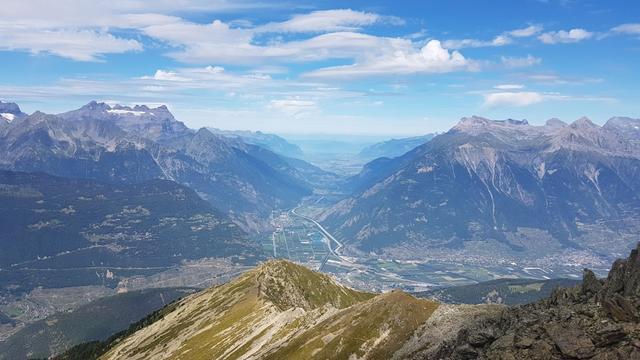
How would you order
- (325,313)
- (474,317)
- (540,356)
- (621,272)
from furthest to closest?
(325,313), (474,317), (621,272), (540,356)

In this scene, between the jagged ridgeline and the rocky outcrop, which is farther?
the jagged ridgeline

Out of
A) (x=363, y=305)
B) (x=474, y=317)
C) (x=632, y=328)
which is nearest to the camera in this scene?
(x=632, y=328)

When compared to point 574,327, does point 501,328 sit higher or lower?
lower

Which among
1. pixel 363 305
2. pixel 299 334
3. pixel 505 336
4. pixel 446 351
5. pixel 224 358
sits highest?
pixel 505 336

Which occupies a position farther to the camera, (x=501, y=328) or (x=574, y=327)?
(x=501, y=328)

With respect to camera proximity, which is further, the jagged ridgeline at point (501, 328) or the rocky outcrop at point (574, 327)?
the jagged ridgeline at point (501, 328)

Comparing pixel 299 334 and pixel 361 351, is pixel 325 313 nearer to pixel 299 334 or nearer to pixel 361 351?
pixel 299 334

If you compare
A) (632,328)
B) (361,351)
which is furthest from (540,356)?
(361,351)

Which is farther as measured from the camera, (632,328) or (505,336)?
(505,336)
